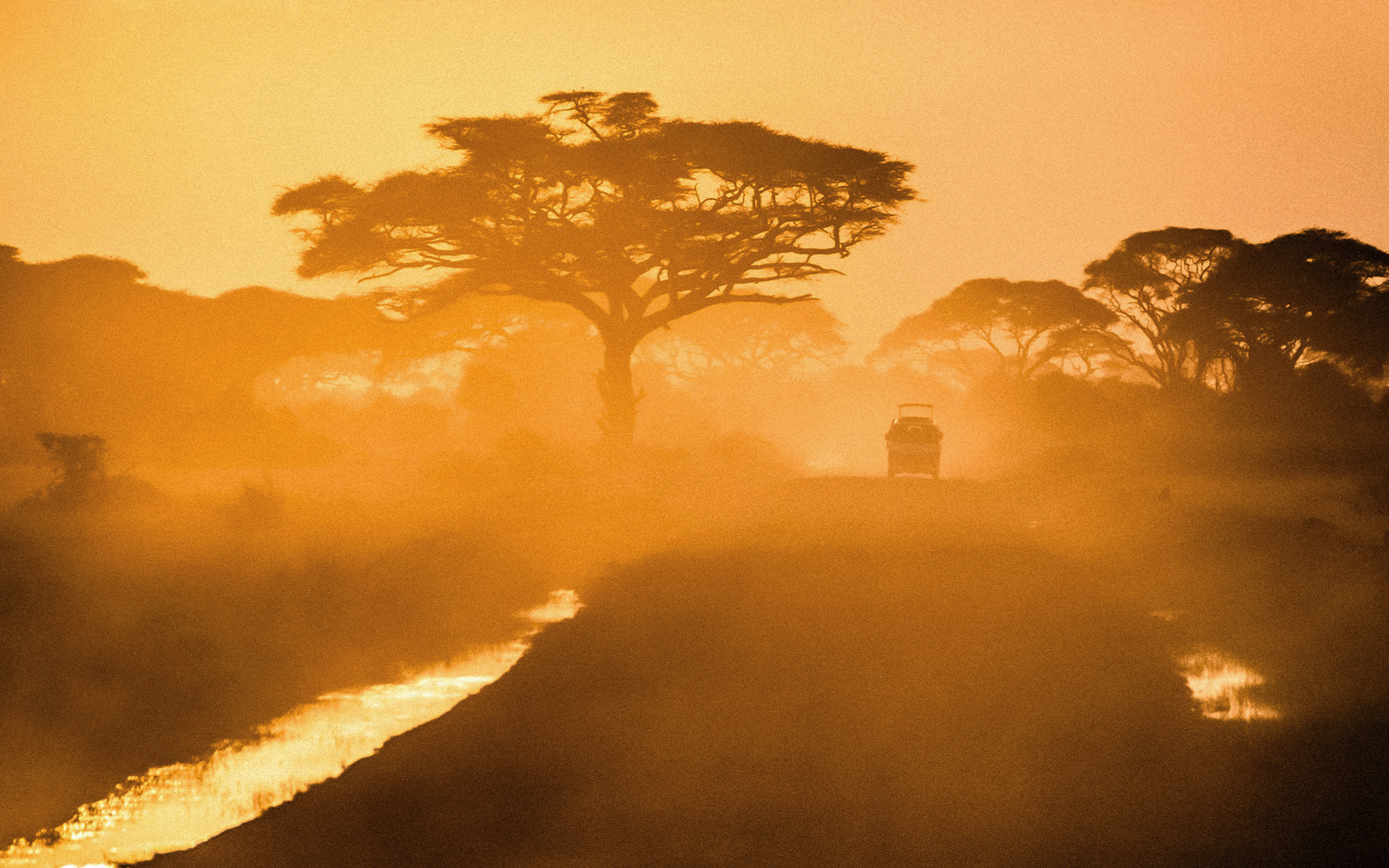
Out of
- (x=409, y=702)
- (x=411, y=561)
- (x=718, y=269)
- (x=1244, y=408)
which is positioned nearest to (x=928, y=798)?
(x=409, y=702)

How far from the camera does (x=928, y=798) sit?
8031 mm

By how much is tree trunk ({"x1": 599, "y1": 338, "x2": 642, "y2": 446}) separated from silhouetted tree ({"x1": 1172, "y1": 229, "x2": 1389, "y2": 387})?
22644 mm

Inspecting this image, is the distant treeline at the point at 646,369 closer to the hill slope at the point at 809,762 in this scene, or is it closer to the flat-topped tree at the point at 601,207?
the flat-topped tree at the point at 601,207

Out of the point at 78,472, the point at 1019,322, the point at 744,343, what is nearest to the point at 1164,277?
the point at 1019,322

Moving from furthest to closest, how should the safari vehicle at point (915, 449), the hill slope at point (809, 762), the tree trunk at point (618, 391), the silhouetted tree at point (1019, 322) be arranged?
the silhouetted tree at point (1019, 322), the tree trunk at point (618, 391), the safari vehicle at point (915, 449), the hill slope at point (809, 762)

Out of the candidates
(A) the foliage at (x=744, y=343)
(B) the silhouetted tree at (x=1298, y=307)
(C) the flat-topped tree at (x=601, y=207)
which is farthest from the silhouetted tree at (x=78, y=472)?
(A) the foliage at (x=744, y=343)

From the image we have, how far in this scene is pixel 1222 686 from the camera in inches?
439

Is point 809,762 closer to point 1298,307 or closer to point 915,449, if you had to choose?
point 915,449

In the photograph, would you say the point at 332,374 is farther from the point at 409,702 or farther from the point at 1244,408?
the point at 409,702

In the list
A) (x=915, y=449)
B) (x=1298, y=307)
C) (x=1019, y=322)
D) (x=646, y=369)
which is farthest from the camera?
(x=646, y=369)

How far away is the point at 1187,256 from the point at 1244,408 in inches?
541

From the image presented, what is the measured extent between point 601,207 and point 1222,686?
2594 cm

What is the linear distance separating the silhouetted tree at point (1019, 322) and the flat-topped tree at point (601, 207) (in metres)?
28.8

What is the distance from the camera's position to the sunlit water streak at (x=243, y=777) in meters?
8.48
